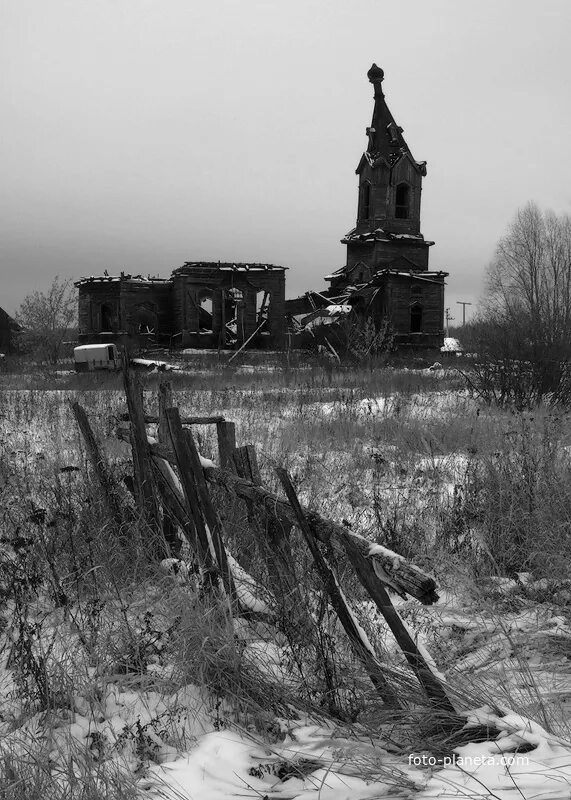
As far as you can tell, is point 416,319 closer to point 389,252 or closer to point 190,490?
point 389,252

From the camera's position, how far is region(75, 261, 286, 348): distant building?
113 feet

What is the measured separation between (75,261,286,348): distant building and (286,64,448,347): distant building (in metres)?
2.27

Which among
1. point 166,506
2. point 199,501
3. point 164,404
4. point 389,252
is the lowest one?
point 166,506

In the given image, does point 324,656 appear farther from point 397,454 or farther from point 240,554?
point 397,454

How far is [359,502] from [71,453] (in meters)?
3.61

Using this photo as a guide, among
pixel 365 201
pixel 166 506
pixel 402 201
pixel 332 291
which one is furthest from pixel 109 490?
pixel 402 201

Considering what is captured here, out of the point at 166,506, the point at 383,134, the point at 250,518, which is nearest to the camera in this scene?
the point at 250,518

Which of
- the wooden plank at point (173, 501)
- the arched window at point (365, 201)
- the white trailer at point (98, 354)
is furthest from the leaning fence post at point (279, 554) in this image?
the arched window at point (365, 201)

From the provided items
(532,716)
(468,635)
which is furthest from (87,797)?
(468,635)

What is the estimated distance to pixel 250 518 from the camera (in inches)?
148

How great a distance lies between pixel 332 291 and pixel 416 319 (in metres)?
5.11

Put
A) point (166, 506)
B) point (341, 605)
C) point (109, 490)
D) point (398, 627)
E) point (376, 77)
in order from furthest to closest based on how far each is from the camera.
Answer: point (376, 77), point (109, 490), point (166, 506), point (341, 605), point (398, 627)

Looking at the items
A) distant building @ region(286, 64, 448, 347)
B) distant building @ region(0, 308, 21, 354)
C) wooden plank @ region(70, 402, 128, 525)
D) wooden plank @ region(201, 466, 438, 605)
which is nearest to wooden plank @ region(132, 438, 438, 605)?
wooden plank @ region(201, 466, 438, 605)

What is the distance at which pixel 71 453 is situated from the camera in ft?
24.7
